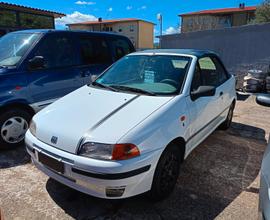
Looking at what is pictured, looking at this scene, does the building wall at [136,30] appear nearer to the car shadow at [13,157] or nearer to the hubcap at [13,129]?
the hubcap at [13,129]

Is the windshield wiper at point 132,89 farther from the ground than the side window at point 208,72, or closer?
closer

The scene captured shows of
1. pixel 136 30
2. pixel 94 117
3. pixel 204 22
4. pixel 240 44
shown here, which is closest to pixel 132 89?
pixel 94 117

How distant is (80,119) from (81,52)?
100 inches

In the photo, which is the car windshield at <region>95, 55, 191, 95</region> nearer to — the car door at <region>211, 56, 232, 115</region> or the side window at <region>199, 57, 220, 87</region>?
the side window at <region>199, 57, 220, 87</region>

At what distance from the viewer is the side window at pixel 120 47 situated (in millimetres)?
5230

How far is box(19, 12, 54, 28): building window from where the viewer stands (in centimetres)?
1393

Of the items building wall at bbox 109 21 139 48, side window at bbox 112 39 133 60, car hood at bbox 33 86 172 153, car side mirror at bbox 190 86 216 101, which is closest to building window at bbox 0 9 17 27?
side window at bbox 112 39 133 60

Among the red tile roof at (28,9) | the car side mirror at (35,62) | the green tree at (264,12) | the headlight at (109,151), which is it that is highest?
the green tree at (264,12)

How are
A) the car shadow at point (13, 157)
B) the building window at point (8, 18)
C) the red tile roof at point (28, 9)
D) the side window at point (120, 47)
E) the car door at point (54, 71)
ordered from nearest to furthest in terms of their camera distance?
the car shadow at point (13, 157) → the car door at point (54, 71) → the side window at point (120, 47) → the red tile roof at point (28, 9) → the building window at point (8, 18)

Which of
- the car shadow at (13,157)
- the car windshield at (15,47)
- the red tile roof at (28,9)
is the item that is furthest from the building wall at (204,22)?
the car shadow at (13,157)

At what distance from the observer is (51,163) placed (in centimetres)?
225

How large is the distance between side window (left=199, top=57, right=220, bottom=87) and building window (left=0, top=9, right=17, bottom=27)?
42.1ft

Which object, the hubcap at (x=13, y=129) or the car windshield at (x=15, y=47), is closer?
the hubcap at (x=13, y=129)

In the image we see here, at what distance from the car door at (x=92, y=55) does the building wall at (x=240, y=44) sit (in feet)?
17.8
